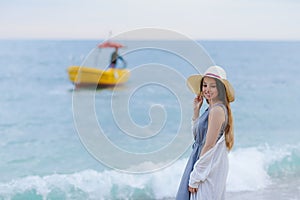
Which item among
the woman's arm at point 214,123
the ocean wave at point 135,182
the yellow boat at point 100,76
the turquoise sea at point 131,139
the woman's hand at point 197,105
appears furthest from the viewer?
the yellow boat at point 100,76

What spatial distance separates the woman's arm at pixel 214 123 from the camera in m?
2.32

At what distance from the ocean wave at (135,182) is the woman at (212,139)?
7.64 ft

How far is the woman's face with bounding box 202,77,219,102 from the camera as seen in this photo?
238 centimetres

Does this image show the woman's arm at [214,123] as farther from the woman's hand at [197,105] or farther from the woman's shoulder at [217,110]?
the woman's hand at [197,105]

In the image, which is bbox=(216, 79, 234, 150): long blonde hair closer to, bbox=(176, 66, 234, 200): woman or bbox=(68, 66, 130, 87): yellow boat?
bbox=(176, 66, 234, 200): woman

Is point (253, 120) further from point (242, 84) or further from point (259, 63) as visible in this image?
Result: point (259, 63)

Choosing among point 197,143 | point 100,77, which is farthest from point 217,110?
point 100,77

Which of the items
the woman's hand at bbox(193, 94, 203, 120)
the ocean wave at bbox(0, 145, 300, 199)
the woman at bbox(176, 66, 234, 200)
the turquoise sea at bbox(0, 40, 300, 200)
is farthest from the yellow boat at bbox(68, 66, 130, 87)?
the woman at bbox(176, 66, 234, 200)

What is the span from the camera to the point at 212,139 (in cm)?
234

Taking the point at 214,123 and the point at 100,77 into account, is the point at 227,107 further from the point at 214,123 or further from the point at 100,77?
the point at 100,77

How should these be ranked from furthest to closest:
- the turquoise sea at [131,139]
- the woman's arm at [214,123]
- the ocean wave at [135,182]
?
the turquoise sea at [131,139]
the ocean wave at [135,182]
the woman's arm at [214,123]

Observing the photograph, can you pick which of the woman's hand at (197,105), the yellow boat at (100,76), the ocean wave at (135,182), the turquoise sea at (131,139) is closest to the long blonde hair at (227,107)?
the woman's hand at (197,105)

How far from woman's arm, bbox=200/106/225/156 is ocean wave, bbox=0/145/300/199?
96.8 inches

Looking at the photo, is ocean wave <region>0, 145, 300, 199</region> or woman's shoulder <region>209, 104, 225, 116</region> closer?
woman's shoulder <region>209, 104, 225, 116</region>
